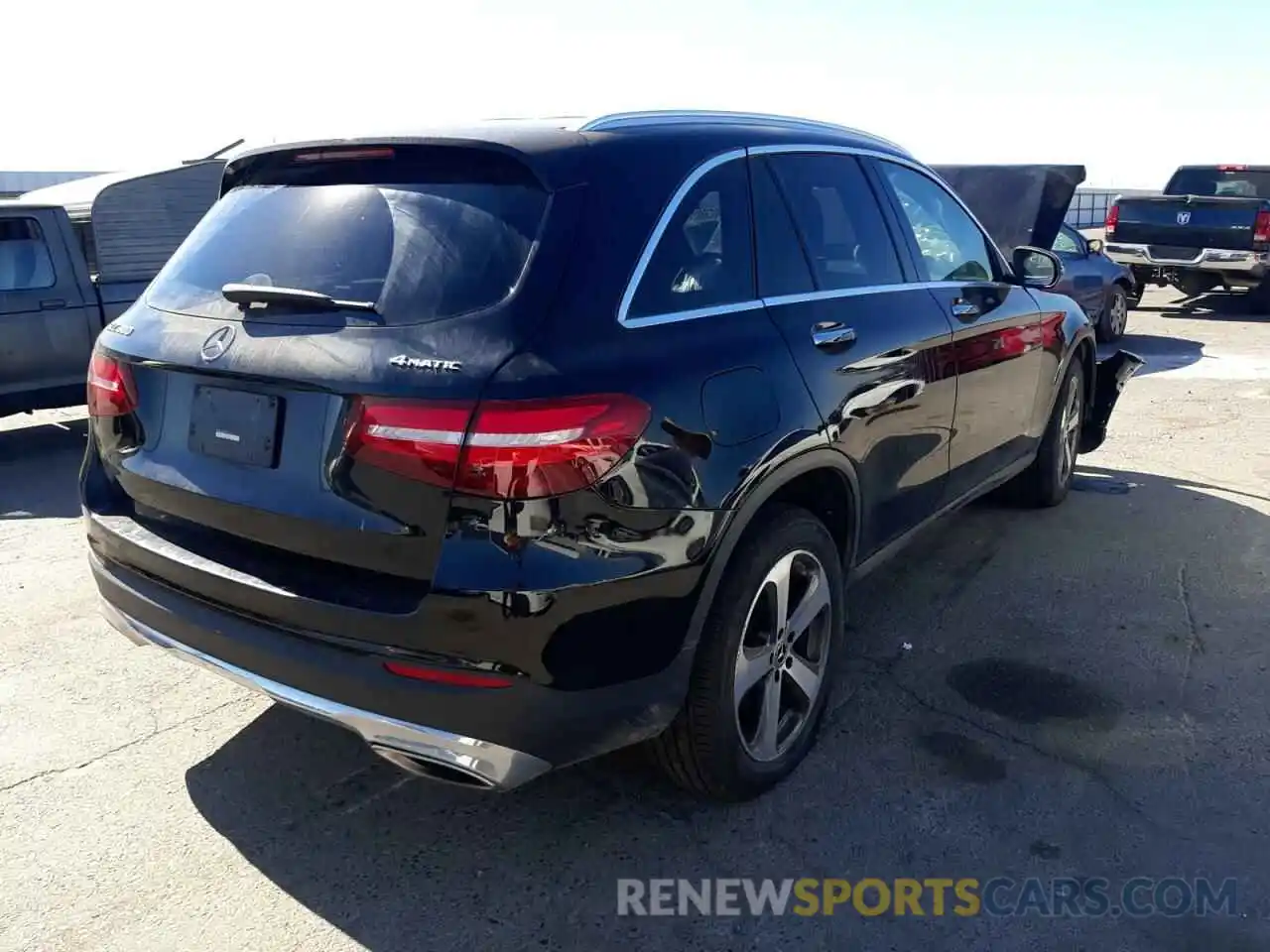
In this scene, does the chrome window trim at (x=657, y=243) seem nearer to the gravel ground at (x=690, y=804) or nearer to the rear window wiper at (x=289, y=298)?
the rear window wiper at (x=289, y=298)

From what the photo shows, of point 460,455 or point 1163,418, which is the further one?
point 1163,418

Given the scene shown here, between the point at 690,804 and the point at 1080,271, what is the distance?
33.8 ft

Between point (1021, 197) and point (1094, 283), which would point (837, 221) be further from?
point (1094, 283)

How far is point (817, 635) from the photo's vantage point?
3.36 m

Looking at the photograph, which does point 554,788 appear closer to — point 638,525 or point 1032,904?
point 638,525

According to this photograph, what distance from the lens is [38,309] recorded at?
297 inches

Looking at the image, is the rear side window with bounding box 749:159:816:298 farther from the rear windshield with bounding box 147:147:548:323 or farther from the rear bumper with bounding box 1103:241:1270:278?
the rear bumper with bounding box 1103:241:1270:278

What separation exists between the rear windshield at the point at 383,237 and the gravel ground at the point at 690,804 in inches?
55.5

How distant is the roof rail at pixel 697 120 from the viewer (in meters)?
2.83

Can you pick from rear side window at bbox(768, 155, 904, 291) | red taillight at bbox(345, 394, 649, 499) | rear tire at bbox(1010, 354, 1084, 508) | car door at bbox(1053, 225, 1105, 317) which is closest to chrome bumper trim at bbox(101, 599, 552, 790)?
red taillight at bbox(345, 394, 649, 499)

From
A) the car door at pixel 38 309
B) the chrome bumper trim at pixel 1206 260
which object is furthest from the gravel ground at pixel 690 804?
the chrome bumper trim at pixel 1206 260

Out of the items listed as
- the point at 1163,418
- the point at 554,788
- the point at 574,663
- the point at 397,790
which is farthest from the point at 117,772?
the point at 1163,418

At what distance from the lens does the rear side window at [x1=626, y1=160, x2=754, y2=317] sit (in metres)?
2.69

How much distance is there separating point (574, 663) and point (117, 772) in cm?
171
